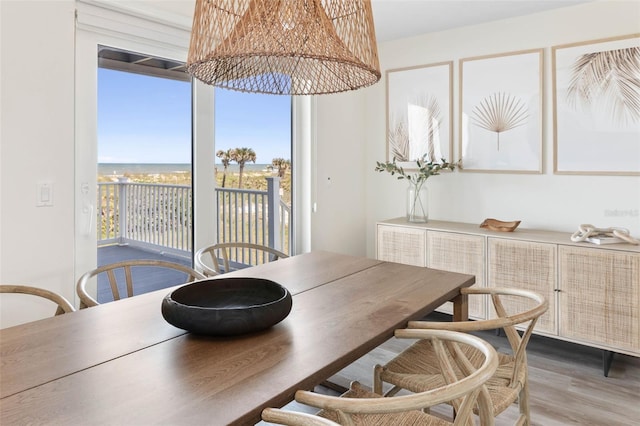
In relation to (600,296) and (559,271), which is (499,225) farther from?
(600,296)

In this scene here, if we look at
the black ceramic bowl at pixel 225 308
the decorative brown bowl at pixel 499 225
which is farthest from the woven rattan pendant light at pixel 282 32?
the decorative brown bowl at pixel 499 225

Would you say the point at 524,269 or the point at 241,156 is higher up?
the point at 241,156

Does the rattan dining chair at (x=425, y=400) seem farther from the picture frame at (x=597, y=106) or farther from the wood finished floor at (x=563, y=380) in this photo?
the picture frame at (x=597, y=106)

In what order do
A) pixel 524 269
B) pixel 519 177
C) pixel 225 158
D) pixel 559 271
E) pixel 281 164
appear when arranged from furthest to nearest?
pixel 281 164
pixel 519 177
pixel 225 158
pixel 524 269
pixel 559 271

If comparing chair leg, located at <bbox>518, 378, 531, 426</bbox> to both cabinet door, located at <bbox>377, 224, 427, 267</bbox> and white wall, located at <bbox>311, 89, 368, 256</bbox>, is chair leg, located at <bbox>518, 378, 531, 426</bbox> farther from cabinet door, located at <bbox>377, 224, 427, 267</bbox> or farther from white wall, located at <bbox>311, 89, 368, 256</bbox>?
white wall, located at <bbox>311, 89, 368, 256</bbox>

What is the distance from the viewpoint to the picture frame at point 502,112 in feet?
10.5

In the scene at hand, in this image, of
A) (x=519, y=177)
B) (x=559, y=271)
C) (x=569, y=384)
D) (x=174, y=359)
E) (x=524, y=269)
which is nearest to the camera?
(x=174, y=359)

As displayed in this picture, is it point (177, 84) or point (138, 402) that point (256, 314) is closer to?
point (138, 402)

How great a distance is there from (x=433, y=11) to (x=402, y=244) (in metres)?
1.67

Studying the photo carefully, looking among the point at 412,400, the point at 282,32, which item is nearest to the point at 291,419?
the point at 412,400

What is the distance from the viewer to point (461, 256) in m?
3.20

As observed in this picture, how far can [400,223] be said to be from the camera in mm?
3545

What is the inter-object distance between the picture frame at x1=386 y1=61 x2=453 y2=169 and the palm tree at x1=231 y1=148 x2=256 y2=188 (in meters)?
1.32

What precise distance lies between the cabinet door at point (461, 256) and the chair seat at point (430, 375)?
1297mm
